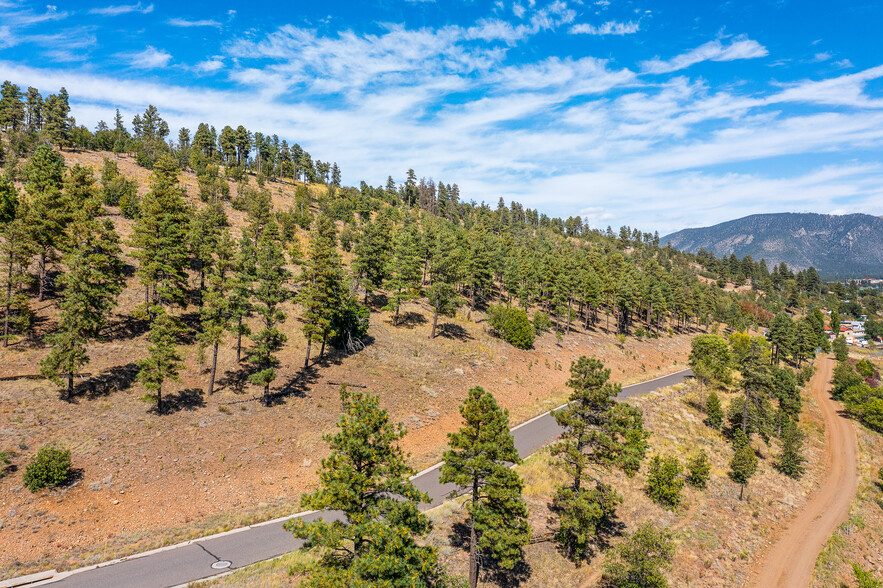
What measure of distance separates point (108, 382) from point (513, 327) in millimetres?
47901

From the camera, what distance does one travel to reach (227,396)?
35.4 metres

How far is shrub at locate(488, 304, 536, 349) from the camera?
60219 mm

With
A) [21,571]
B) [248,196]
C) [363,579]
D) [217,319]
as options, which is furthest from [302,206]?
[363,579]

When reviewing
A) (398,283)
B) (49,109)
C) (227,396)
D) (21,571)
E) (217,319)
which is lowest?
(21,571)

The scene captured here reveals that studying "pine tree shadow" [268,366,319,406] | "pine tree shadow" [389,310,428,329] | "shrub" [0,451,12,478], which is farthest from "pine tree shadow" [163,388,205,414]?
"pine tree shadow" [389,310,428,329]

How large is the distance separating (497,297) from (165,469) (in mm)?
70039

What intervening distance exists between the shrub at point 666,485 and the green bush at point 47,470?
139ft

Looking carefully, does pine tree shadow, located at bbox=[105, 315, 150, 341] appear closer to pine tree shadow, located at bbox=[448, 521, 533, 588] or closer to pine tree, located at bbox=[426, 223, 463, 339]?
pine tree, located at bbox=[426, 223, 463, 339]

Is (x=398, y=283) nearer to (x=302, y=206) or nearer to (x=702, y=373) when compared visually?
(x=702, y=373)

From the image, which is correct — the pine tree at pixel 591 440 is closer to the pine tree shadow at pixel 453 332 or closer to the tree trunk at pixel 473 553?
the tree trunk at pixel 473 553

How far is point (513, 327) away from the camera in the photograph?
60.5 meters

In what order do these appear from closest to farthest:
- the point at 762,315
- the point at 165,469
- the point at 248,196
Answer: the point at 165,469 < the point at 248,196 < the point at 762,315

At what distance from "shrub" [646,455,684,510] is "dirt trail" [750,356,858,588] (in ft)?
21.0

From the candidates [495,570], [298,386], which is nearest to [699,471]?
[495,570]
